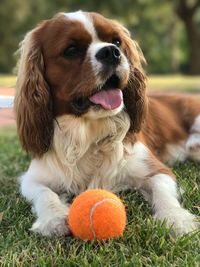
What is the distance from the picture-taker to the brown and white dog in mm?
3924

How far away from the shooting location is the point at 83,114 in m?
4.07

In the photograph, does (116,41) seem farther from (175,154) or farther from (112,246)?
(112,246)

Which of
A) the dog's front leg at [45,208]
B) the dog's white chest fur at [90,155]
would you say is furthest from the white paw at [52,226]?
the dog's white chest fur at [90,155]

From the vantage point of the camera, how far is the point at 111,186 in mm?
4371

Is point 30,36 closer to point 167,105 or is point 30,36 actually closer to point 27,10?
point 167,105

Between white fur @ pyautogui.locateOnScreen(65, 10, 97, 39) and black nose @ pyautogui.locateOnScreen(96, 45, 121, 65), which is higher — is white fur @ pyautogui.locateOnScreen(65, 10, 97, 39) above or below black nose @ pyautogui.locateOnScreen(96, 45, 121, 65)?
above

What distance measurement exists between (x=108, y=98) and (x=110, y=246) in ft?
3.96

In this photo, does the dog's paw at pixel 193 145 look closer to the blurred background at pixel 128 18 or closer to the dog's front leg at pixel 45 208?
the dog's front leg at pixel 45 208

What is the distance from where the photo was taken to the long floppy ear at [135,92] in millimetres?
4461

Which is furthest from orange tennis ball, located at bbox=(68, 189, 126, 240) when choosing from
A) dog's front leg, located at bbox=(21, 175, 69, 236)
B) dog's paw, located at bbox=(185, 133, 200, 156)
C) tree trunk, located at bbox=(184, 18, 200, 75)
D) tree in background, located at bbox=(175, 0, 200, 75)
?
tree trunk, located at bbox=(184, 18, 200, 75)

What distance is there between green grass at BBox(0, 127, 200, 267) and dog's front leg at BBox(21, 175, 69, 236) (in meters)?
0.07

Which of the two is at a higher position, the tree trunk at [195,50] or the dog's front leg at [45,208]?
the dog's front leg at [45,208]

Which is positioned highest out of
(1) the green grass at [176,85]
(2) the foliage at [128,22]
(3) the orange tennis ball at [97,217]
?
(3) the orange tennis ball at [97,217]

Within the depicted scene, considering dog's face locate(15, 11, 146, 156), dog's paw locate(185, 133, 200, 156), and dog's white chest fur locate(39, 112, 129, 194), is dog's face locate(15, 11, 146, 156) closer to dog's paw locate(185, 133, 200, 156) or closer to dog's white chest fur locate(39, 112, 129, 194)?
dog's white chest fur locate(39, 112, 129, 194)
